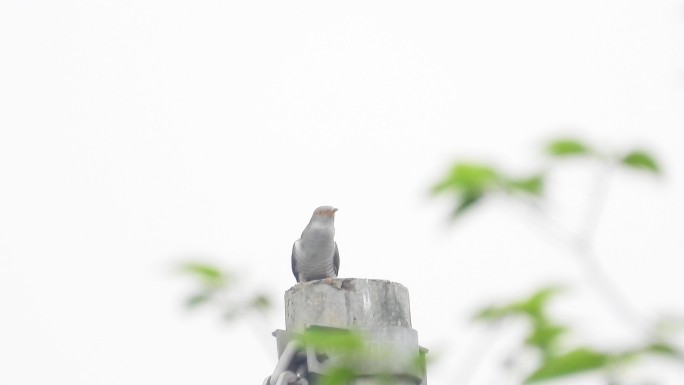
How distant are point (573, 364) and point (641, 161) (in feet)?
1.01

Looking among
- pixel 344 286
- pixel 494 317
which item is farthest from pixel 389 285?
pixel 494 317

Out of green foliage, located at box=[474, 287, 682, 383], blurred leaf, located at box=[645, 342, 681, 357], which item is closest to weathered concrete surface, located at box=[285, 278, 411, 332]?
green foliage, located at box=[474, 287, 682, 383]

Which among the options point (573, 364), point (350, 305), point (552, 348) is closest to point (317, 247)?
point (350, 305)

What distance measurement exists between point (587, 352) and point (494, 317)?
1.04 feet

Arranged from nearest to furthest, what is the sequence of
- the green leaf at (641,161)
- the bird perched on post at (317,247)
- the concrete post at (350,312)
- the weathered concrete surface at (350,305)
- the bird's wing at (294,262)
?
the green leaf at (641,161) < the concrete post at (350,312) < the weathered concrete surface at (350,305) < the bird perched on post at (317,247) < the bird's wing at (294,262)

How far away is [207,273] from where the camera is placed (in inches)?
81.0

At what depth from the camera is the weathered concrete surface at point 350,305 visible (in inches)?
155

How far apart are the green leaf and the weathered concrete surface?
7.85ft

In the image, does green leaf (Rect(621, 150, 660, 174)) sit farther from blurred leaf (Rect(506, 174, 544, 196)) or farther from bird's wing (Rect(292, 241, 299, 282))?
bird's wing (Rect(292, 241, 299, 282))

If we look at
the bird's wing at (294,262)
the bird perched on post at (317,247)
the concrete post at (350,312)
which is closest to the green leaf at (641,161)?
the concrete post at (350,312)

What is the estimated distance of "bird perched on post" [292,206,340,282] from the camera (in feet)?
32.3

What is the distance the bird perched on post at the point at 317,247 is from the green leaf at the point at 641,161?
8160 mm

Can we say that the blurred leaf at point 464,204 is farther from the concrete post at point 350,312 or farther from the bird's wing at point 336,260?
the bird's wing at point 336,260

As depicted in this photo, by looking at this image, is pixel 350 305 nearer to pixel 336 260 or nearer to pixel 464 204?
pixel 464 204
